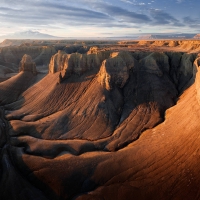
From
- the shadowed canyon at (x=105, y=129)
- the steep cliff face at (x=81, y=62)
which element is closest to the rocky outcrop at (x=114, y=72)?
the shadowed canyon at (x=105, y=129)

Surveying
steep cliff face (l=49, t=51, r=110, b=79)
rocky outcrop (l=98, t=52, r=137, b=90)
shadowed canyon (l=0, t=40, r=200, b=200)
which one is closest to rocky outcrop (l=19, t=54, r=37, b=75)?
shadowed canyon (l=0, t=40, r=200, b=200)

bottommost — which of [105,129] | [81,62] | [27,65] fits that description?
[105,129]

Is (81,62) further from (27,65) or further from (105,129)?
(27,65)

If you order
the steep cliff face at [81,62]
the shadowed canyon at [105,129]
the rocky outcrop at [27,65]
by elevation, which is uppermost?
the steep cliff face at [81,62]

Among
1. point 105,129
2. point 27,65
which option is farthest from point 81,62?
point 27,65

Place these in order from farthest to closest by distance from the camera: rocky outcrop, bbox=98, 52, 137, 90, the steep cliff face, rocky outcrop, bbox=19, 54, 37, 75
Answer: rocky outcrop, bbox=19, 54, 37, 75 < the steep cliff face < rocky outcrop, bbox=98, 52, 137, 90

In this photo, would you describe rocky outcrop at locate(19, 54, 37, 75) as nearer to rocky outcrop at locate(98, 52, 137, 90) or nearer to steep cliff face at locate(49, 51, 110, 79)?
steep cliff face at locate(49, 51, 110, 79)

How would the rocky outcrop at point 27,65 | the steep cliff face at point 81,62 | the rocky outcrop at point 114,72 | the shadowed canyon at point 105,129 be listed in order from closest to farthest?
the shadowed canyon at point 105,129 → the rocky outcrop at point 114,72 → the steep cliff face at point 81,62 → the rocky outcrop at point 27,65

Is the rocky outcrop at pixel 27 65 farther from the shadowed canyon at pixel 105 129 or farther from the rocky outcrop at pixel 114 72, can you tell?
the rocky outcrop at pixel 114 72

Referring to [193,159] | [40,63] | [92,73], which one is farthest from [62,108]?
[40,63]
